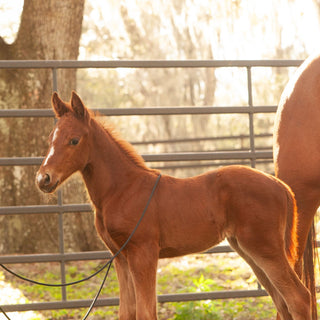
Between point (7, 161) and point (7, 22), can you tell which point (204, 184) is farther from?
point (7, 22)

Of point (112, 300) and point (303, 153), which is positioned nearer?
point (303, 153)

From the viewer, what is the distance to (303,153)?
3996 millimetres

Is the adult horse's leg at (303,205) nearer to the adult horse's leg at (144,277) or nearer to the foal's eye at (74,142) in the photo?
the adult horse's leg at (144,277)

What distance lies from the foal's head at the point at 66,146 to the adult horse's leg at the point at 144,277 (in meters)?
0.56

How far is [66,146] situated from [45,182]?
0.83 ft

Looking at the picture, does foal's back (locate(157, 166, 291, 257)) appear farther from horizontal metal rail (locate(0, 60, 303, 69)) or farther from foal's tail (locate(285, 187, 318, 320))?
horizontal metal rail (locate(0, 60, 303, 69))

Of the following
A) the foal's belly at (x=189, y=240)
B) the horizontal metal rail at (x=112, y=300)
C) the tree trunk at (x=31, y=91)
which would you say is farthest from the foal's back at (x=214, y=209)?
the tree trunk at (x=31, y=91)

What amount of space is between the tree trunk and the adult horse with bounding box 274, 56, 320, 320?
3.20 m

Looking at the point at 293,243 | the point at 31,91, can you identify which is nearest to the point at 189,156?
the point at 293,243

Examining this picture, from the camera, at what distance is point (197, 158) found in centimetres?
523

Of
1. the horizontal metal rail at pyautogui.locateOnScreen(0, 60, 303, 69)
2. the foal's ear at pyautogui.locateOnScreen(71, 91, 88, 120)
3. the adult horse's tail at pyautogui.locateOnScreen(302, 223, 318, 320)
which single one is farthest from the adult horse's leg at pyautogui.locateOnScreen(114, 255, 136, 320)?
the horizontal metal rail at pyautogui.locateOnScreen(0, 60, 303, 69)

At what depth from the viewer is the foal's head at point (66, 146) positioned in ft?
10.7

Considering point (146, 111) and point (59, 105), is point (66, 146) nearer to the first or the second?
point (59, 105)

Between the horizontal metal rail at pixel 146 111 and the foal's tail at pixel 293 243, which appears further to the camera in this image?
the horizontal metal rail at pixel 146 111
